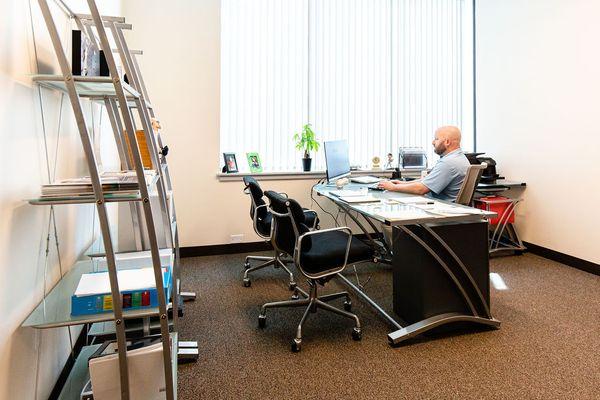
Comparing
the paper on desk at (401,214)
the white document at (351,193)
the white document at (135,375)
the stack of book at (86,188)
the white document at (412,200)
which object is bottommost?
the white document at (135,375)

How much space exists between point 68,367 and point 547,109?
15.1 feet

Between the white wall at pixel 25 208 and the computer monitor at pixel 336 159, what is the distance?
228cm

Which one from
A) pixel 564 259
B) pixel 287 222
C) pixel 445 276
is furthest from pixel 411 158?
pixel 287 222

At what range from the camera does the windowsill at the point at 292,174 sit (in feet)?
13.6

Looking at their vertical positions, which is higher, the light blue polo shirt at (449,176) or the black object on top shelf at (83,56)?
the black object on top shelf at (83,56)

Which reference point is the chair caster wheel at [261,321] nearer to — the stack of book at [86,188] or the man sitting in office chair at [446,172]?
the stack of book at [86,188]

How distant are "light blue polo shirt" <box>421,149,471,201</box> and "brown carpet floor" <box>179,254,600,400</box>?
905 millimetres

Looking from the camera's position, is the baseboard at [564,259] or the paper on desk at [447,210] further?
the baseboard at [564,259]

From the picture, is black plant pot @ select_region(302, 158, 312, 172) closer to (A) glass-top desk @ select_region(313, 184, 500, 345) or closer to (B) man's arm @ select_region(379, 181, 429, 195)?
(B) man's arm @ select_region(379, 181, 429, 195)

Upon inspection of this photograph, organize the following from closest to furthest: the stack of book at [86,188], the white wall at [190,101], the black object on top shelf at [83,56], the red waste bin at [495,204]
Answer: the stack of book at [86,188] < the black object on top shelf at [83,56] < the white wall at [190,101] < the red waste bin at [495,204]

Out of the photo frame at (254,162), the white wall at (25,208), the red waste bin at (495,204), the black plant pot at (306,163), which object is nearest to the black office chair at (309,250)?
the white wall at (25,208)

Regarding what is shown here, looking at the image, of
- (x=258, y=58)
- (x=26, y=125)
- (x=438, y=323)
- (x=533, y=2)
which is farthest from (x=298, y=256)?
(x=533, y=2)

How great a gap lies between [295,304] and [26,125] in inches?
71.4

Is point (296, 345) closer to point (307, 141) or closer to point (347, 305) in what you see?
point (347, 305)
